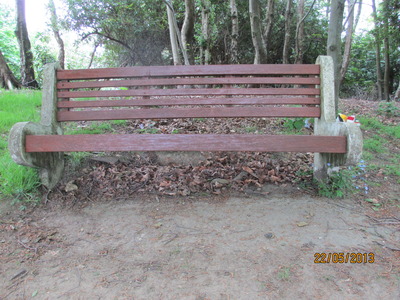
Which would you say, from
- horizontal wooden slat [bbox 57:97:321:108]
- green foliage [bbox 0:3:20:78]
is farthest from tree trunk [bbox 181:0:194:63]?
green foliage [bbox 0:3:20:78]

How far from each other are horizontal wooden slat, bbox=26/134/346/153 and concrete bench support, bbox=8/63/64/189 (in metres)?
0.08

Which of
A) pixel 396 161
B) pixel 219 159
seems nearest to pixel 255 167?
pixel 219 159

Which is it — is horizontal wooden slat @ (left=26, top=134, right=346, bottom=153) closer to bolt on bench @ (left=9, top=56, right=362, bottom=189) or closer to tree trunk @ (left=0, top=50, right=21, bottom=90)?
bolt on bench @ (left=9, top=56, right=362, bottom=189)

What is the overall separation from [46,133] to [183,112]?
1292 millimetres

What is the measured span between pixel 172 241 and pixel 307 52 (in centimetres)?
1195

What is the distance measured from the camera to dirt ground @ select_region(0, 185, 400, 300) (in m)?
1.60

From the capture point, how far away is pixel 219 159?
3.21 m

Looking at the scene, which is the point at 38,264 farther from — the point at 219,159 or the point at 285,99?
the point at 285,99

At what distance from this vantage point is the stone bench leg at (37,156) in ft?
7.18

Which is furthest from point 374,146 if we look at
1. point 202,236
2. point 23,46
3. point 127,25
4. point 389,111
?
point 127,25
